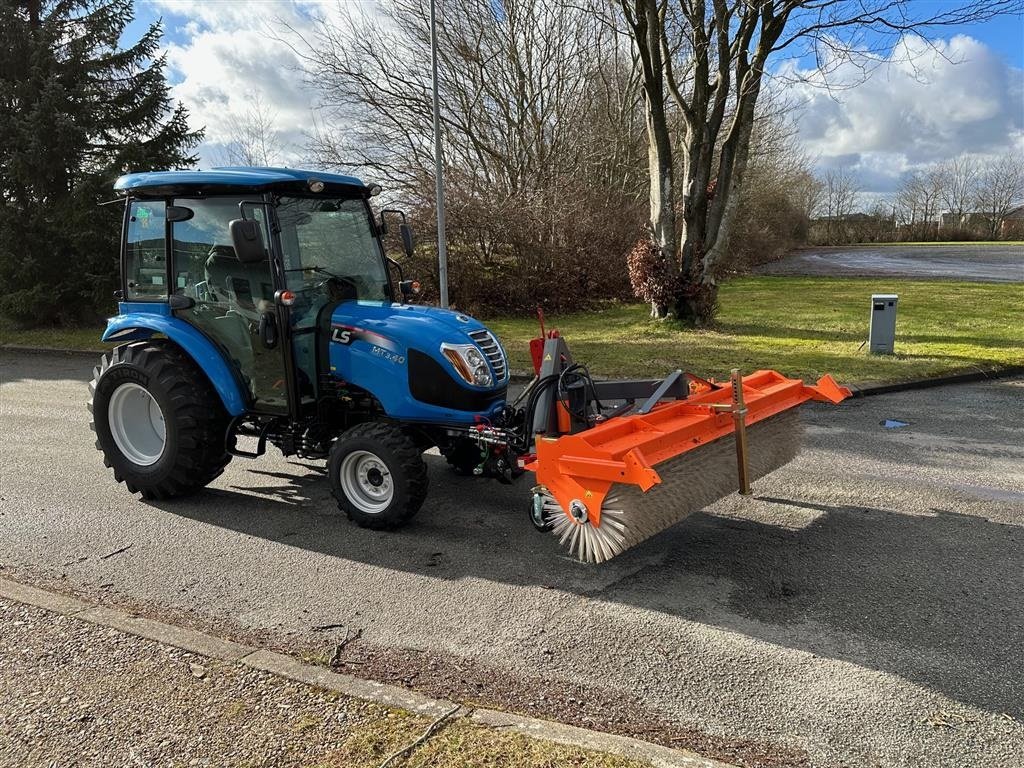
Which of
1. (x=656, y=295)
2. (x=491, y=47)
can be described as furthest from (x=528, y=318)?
(x=491, y=47)

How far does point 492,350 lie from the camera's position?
5070 mm

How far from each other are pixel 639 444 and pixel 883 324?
8.12m

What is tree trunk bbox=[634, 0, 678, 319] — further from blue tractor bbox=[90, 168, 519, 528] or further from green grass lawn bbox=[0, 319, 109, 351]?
green grass lawn bbox=[0, 319, 109, 351]

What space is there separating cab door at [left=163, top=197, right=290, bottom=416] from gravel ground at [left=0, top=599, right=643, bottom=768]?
2110 mm

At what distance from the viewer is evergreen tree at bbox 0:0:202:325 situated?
1520cm

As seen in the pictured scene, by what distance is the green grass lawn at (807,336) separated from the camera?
10.0m

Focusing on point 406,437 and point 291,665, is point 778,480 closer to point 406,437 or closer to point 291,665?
point 406,437

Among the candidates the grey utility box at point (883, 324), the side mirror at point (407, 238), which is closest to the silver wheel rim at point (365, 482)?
the side mirror at point (407, 238)

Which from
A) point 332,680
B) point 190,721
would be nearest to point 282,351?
point 332,680

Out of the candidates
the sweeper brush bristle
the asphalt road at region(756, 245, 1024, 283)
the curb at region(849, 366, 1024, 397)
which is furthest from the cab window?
the asphalt road at region(756, 245, 1024, 283)

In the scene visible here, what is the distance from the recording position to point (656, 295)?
46.3 ft

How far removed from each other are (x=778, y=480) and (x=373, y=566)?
3.16 m

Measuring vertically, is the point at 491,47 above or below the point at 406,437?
above

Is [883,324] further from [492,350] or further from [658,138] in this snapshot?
[492,350]
